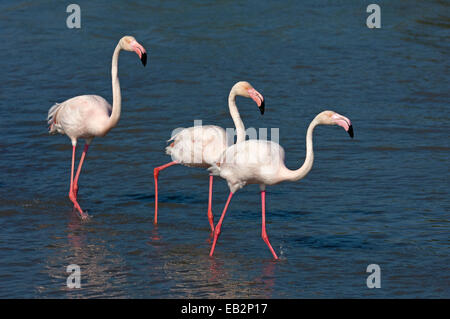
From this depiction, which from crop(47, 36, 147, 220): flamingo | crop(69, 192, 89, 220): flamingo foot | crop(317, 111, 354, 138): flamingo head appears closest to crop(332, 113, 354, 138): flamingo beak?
crop(317, 111, 354, 138): flamingo head

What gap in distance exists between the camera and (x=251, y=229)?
28.4 feet

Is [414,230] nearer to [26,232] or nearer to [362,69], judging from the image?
[26,232]

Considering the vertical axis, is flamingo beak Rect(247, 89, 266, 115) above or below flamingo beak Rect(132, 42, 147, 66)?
below

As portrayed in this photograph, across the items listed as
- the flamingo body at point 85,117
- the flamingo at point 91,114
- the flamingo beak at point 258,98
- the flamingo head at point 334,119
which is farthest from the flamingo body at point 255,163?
the flamingo body at point 85,117

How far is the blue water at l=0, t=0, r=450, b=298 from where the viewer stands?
7477 millimetres

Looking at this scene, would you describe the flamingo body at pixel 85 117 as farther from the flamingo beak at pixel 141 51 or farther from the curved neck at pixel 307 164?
the curved neck at pixel 307 164

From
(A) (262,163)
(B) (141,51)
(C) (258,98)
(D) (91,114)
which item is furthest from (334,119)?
(D) (91,114)

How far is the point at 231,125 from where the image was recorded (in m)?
12.8

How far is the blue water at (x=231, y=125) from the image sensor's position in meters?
7.48

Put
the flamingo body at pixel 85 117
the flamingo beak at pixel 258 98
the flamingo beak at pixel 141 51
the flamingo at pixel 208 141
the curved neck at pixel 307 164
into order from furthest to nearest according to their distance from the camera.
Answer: the flamingo body at pixel 85 117 → the flamingo beak at pixel 141 51 → the flamingo at pixel 208 141 → the flamingo beak at pixel 258 98 → the curved neck at pixel 307 164

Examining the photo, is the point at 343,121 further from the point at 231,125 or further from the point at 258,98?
the point at 231,125

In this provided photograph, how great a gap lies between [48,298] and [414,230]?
3739 millimetres

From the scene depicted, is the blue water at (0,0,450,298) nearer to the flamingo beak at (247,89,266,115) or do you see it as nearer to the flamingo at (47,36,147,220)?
the flamingo at (47,36,147,220)

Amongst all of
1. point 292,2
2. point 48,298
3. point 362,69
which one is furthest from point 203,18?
point 48,298
